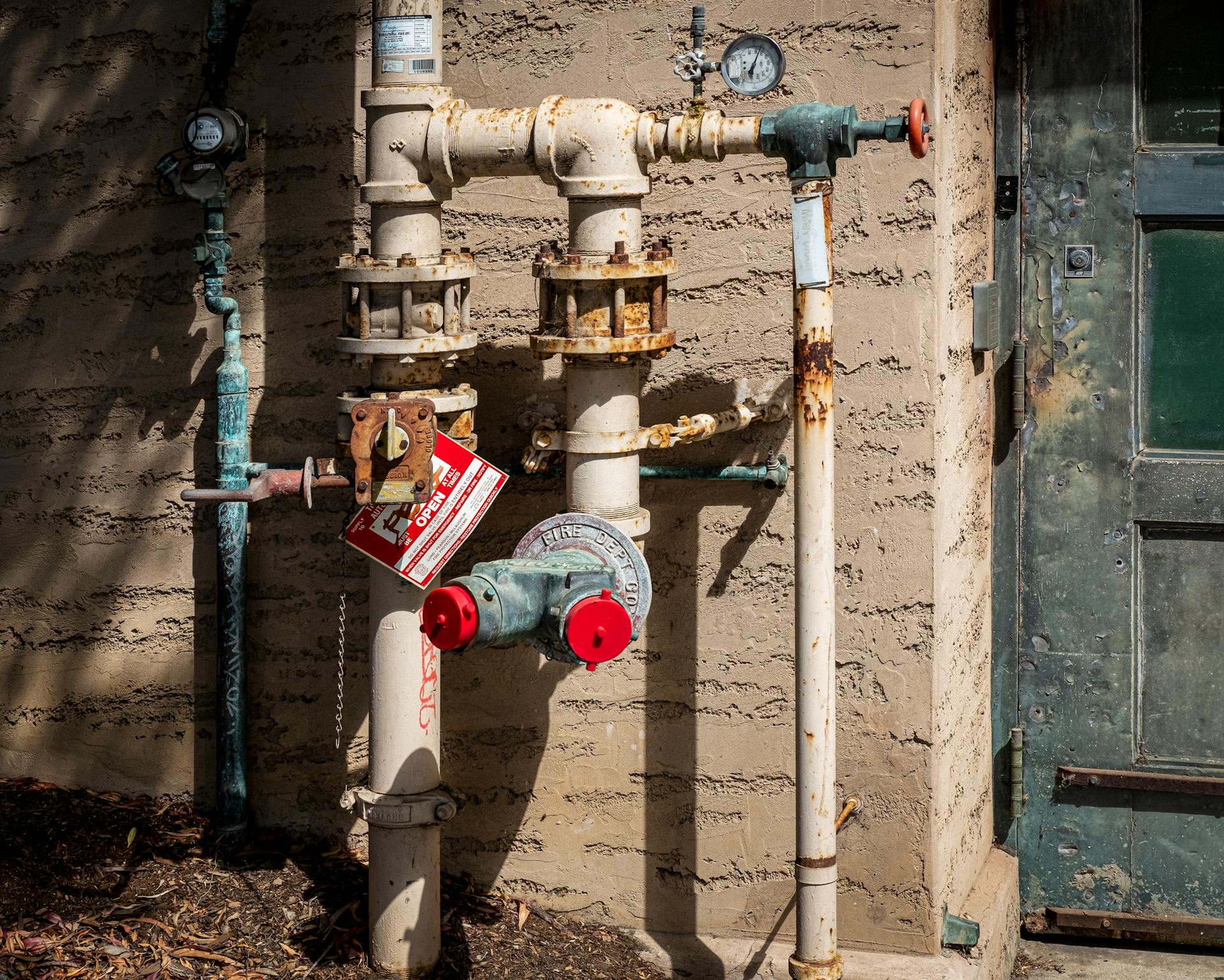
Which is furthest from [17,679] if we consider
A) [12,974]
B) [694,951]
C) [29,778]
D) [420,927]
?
[694,951]

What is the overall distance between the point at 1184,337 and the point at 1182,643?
2.39ft

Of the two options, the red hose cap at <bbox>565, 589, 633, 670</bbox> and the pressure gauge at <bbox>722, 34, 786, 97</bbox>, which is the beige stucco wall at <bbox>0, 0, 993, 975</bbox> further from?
the red hose cap at <bbox>565, 589, 633, 670</bbox>

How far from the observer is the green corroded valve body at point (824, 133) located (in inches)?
109

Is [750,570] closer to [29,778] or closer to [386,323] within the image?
[386,323]

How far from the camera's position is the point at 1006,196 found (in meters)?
3.64

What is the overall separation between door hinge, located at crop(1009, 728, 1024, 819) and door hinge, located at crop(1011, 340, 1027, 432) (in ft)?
2.53

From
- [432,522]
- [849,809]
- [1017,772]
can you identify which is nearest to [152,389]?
[432,522]

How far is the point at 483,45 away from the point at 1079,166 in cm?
142

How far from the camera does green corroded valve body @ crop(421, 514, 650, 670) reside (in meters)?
2.63

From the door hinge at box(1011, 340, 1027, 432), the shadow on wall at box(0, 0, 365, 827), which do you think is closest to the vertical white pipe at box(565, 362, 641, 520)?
the shadow on wall at box(0, 0, 365, 827)

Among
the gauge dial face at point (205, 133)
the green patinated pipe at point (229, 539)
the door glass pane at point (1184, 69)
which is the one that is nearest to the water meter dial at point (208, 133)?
the gauge dial face at point (205, 133)

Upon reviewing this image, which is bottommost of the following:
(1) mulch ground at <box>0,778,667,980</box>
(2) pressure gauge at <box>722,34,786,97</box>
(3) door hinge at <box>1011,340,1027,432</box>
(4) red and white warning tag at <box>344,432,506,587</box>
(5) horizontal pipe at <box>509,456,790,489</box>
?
(1) mulch ground at <box>0,778,667,980</box>

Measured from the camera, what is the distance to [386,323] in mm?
2973

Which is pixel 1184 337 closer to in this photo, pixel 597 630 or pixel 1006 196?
pixel 1006 196
